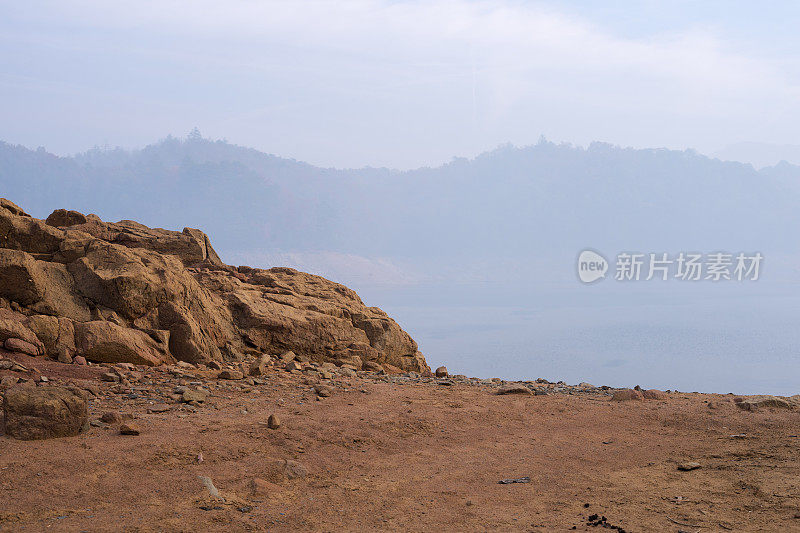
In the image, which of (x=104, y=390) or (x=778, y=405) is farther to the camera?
(x=778, y=405)

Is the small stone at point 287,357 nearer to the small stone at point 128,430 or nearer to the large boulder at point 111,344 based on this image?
the large boulder at point 111,344

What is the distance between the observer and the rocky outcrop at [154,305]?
11.0 meters

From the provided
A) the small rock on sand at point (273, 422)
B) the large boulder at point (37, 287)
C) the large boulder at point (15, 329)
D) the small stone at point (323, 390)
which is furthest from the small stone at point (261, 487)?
the large boulder at point (37, 287)

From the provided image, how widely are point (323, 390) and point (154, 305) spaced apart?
4.49 metres

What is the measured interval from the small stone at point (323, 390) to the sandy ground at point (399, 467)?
0.52 feet

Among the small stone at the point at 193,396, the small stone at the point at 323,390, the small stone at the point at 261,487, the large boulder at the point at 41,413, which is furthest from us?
the small stone at the point at 323,390

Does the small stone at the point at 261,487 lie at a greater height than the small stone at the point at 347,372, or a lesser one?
lesser

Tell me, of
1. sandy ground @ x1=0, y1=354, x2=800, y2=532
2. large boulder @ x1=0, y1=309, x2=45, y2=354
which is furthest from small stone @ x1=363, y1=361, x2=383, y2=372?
large boulder @ x1=0, y1=309, x2=45, y2=354

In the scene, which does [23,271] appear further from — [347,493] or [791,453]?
[791,453]

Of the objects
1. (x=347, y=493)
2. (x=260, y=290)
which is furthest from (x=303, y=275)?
(x=347, y=493)

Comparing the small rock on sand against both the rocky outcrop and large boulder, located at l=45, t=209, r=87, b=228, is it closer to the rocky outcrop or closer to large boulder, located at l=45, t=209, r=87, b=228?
the rocky outcrop

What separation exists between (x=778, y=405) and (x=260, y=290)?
11.1 meters

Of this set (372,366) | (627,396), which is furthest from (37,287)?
(627,396)

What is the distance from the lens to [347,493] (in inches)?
Answer: 258
